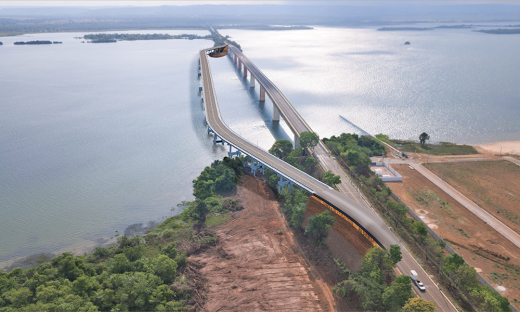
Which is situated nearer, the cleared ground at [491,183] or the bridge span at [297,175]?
the bridge span at [297,175]

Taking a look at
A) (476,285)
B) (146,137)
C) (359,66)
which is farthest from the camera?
(359,66)

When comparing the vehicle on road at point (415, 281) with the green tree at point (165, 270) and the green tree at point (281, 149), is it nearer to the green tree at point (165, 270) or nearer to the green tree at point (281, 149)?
the green tree at point (165, 270)

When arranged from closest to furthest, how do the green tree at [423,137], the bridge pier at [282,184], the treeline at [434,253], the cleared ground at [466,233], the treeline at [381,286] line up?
the treeline at [381,286]
the treeline at [434,253]
the cleared ground at [466,233]
the bridge pier at [282,184]
the green tree at [423,137]

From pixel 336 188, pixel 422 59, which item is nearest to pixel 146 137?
pixel 336 188

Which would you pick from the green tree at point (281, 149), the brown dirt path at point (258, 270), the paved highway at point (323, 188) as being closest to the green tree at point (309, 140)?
the paved highway at point (323, 188)

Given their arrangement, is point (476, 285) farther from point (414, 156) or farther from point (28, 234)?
point (28, 234)
